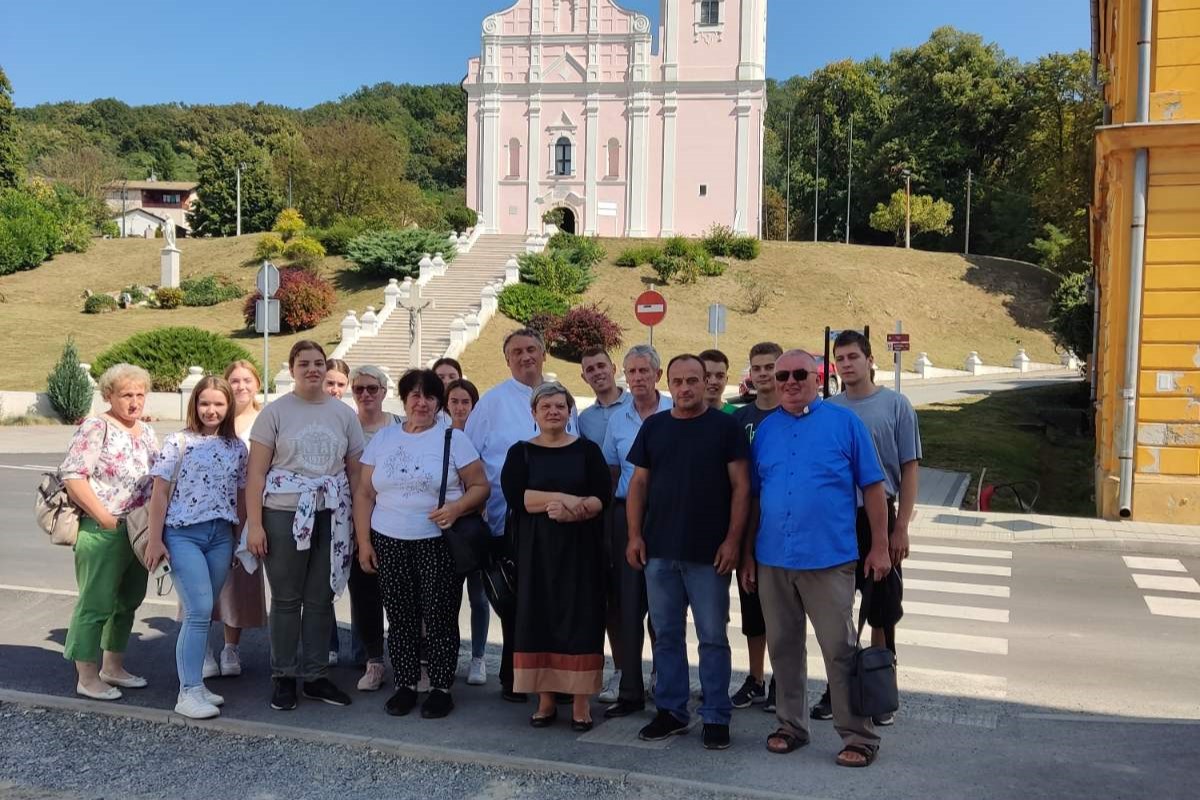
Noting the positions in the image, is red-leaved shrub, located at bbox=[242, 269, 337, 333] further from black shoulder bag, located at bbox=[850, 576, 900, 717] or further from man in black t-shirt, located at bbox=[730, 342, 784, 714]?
black shoulder bag, located at bbox=[850, 576, 900, 717]

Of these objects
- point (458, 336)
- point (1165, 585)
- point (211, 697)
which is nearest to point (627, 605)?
point (211, 697)

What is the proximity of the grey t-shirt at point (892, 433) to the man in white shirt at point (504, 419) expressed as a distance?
169 cm

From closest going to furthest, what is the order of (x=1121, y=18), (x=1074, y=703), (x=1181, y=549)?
1. (x=1074, y=703)
2. (x=1181, y=549)
3. (x=1121, y=18)

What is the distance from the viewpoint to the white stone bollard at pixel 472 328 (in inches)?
1340

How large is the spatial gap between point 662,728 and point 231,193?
79.2 m

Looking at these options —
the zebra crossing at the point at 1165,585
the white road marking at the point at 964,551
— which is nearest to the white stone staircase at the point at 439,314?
the white road marking at the point at 964,551

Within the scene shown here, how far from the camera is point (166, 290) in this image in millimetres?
42281

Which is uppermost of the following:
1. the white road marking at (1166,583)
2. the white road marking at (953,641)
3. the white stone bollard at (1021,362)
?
the white stone bollard at (1021,362)

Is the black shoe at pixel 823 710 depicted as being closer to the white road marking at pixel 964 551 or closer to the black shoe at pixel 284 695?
the black shoe at pixel 284 695

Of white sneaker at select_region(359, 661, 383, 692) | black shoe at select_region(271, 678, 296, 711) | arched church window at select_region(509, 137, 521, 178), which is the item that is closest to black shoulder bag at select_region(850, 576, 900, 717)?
white sneaker at select_region(359, 661, 383, 692)

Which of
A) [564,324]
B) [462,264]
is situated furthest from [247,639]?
[462,264]

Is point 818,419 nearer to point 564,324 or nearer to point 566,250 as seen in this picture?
point 564,324

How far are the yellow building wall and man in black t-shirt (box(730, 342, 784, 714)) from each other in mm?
9187

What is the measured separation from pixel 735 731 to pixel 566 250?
40.1m
